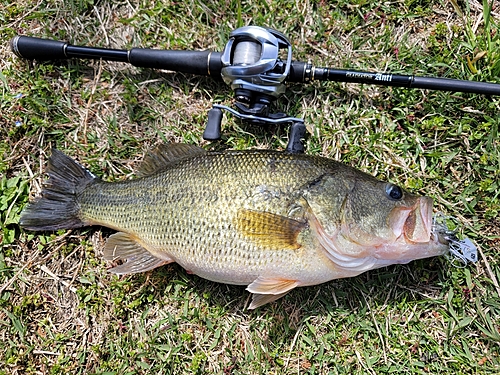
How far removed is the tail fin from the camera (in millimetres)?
3117

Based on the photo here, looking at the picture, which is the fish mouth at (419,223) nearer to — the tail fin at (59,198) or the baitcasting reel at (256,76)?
the baitcasting reel at (256,76)

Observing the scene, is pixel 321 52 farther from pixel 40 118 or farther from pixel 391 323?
pixel 40 118

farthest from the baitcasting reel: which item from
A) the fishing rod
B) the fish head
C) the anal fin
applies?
the anal fin

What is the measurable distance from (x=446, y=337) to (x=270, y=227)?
1.57 m

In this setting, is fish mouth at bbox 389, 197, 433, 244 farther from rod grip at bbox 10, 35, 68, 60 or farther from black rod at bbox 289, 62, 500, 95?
rod grip at bbox 10, 35, 68, 60

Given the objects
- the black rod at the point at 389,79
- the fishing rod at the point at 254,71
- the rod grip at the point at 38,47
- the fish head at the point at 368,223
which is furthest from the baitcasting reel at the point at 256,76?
the rod grip at the point at 38,47

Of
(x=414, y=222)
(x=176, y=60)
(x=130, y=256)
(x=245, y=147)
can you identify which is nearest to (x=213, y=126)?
(x=245, y=147)

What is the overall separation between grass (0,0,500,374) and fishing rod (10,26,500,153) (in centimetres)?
26

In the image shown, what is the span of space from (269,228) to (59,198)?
168cm

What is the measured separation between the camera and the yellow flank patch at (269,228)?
8.34 feet

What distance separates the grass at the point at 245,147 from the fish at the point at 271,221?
423 mm

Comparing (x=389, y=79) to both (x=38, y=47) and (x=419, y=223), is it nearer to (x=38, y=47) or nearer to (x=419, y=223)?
(x=419, y=223)

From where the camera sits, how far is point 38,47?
3.26 meters

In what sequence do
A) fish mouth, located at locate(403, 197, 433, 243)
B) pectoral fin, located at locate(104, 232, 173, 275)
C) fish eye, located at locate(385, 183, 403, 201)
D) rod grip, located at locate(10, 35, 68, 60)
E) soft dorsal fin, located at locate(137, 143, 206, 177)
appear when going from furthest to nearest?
rod grip, located at locate(10, 35, 68, 60) → soft dorsal fin, located at locate(137, 143, 206, 177) → pectoral fin, located at locate(104, 232, 173, 275) → fish eye, located at locate(385, 183, 403, 201) → fish mouth, located at locate(403, 197, 433, 243)
